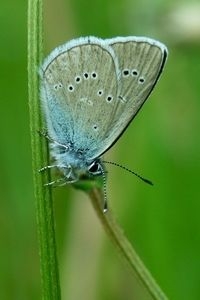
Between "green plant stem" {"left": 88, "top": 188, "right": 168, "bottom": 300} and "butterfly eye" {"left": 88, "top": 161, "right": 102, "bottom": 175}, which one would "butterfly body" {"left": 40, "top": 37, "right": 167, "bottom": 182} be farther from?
"green plant stem" {"left": 88, "top": 188, "right": 168, "bottom": 300}

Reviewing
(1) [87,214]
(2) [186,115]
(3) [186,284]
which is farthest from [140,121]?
(3) [186,284]

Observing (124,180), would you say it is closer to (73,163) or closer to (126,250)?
(73,163)

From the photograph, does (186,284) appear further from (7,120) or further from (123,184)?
(7,120)

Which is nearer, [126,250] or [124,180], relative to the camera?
[126,250]

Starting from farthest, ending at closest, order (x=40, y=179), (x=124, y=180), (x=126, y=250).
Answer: (x=124, y=180), (x=126, y=250), (x=40, y=179)

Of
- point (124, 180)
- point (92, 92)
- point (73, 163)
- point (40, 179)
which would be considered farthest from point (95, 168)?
point (124, 180)

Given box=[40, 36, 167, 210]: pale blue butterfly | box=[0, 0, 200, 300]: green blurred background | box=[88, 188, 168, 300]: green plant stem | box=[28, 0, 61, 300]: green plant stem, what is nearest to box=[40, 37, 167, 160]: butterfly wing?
box=[40, 36, 167, 210]: pale blue butterfly

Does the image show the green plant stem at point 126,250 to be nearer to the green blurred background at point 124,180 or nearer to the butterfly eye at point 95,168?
the butterfly eye at point 95,168

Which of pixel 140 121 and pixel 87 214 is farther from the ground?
pixel 140 121

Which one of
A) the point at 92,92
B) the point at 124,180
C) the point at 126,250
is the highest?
the point at 92,92
